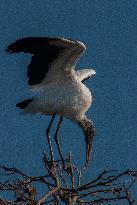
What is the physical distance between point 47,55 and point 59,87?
2.57 feet

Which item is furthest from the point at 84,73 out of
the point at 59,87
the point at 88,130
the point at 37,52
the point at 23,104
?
the point at 37,52

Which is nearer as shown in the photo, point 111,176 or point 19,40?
point 111,176

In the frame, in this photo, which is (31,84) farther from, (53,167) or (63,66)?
(53,167)

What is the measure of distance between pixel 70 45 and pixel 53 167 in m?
2.52

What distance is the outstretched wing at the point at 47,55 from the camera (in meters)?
10.4

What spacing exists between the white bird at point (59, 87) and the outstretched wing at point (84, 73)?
10cm

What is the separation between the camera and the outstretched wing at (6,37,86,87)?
34.1 feet

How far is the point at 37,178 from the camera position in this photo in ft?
27.1

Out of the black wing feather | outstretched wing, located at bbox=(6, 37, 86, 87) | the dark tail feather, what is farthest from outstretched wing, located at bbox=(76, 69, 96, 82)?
the dark tail feather

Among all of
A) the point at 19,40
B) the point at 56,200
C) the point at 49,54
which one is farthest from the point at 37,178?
the point at 49,54

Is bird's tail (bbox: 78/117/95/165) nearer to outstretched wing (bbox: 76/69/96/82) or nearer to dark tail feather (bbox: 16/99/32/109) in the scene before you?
outstretched wing (bbox: 76/69/96/82)

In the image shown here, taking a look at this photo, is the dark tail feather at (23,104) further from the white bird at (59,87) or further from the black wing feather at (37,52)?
the black wing feather at (37,52)

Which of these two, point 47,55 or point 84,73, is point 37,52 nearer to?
point 47,55

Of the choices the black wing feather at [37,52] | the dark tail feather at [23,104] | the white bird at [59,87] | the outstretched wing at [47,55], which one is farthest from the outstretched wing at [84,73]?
the dark tail feather at [23,104]
